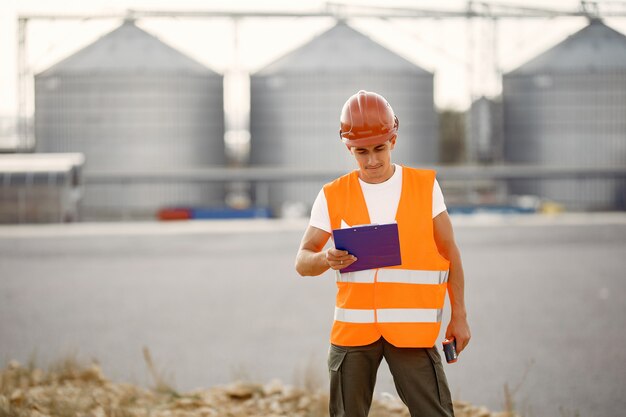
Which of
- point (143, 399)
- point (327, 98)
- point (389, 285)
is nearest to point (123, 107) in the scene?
point (327, 98)

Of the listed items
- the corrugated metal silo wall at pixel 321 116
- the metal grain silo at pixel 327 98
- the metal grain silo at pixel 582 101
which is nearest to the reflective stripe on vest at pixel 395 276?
the corrugated metal silo wall at pixel 321 116

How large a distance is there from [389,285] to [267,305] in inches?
178

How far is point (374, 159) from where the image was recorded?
2.54m

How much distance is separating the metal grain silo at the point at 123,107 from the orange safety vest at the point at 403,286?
964 inches

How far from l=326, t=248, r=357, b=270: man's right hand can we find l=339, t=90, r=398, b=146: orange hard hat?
1.30ft

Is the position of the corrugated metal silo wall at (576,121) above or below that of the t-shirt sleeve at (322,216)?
above

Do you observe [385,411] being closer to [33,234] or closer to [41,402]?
[41,402]

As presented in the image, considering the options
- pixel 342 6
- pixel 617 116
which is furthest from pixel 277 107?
pixel 617 116

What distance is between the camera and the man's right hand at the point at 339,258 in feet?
7.73

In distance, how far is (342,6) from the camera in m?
32.3

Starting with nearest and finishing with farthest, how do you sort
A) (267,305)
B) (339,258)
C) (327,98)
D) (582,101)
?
(339,258)
(267,305)
(582,101)
(327,98)

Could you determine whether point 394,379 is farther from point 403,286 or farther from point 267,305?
point 267,305

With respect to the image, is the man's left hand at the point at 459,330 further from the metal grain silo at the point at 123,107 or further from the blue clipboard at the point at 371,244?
the metal grain silo at the point at 123,107

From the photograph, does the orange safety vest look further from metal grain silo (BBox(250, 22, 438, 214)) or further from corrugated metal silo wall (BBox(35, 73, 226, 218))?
metal grain silo (BBox(250, 22, 438, 214))
